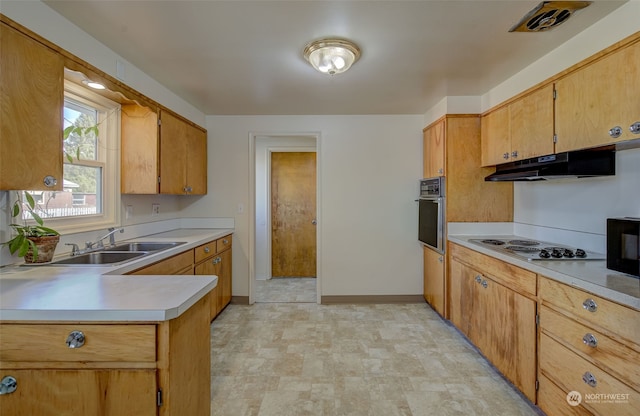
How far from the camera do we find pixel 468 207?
295cm

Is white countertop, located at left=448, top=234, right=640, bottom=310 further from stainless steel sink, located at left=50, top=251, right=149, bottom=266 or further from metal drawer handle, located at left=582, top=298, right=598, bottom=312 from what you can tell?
stainless steel sink, located at left=50, top=251, right=149, bottom=266

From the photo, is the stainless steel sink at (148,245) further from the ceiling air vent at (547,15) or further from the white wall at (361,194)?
the ceiling air vent at (547,15)

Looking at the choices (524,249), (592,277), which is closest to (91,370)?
(592,277)

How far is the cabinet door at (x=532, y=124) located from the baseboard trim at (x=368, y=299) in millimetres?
1951

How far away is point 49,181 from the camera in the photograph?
1.55 meters

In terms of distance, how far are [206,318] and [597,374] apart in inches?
68.8

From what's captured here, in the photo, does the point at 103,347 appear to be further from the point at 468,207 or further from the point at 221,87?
the point at 468,207

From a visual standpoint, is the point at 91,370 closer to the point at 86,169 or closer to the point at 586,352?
the point at 86,169

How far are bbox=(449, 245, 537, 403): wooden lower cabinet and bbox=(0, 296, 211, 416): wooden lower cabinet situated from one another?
6.29 feet

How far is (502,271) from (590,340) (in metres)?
0.70

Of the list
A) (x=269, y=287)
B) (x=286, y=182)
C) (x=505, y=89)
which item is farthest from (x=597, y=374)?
(x=286, y=182)

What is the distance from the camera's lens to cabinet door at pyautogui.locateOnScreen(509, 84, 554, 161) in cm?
205

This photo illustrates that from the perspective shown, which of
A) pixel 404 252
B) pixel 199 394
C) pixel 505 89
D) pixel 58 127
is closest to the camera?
pixel 199 394

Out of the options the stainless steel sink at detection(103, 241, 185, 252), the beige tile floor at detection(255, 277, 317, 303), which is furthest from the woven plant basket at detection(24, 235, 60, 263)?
the beige tile floor at detection(255, 277, 317, 303)
